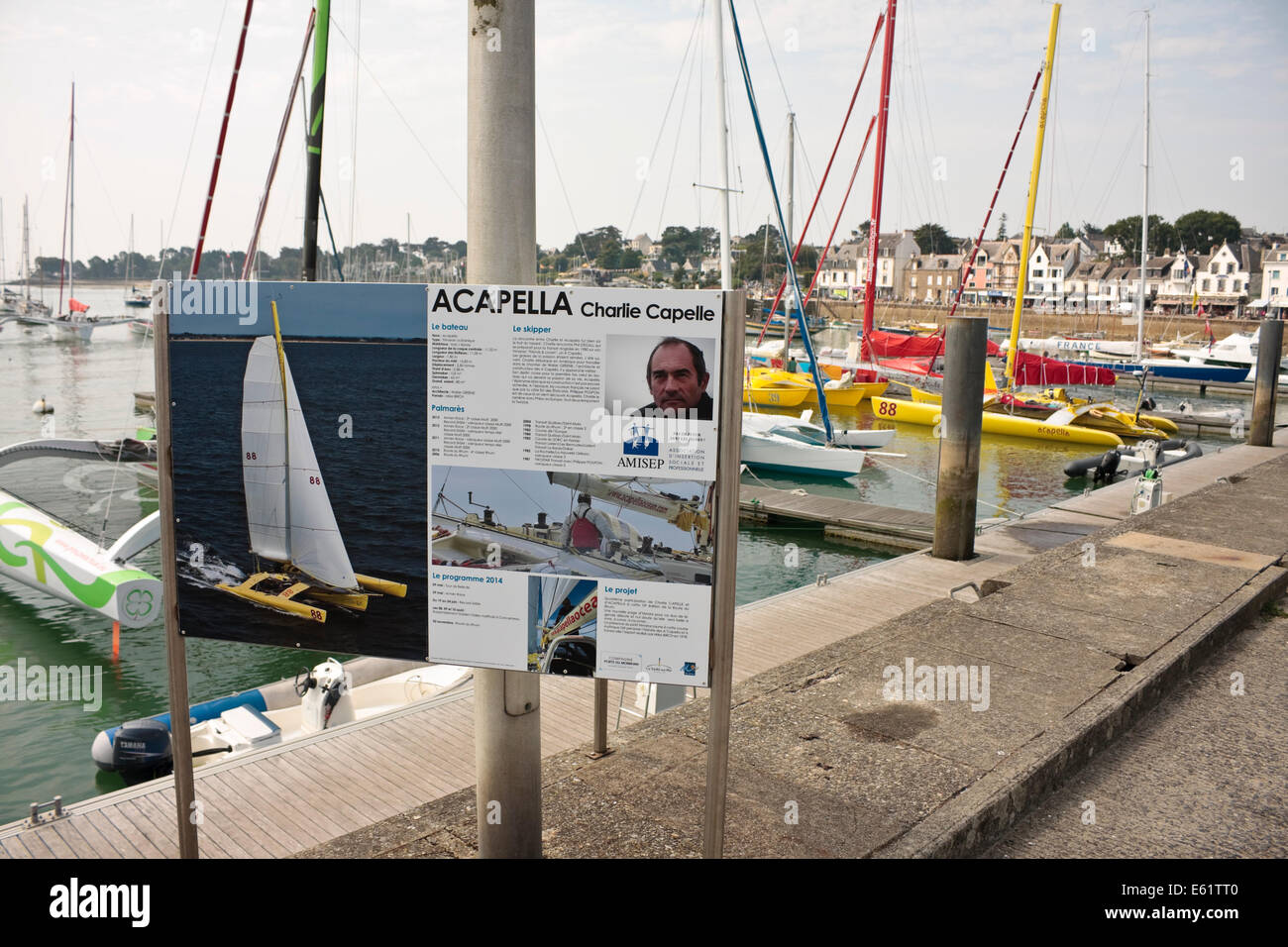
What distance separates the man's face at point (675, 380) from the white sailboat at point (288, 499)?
1.27 metres

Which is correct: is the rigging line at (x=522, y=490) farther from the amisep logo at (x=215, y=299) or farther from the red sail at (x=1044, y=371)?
the red sail at (x=1044, y=371)

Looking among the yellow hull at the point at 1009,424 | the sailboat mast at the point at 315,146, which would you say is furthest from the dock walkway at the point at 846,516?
the yellow hull at the point at 1009,424

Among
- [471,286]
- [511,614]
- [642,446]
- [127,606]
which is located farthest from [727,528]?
[127,606]

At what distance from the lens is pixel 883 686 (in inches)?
250

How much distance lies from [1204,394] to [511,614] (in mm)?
53577

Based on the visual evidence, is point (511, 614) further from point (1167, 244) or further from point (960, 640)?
point (1167, 244)

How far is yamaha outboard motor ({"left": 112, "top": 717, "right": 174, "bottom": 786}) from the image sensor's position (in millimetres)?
8383

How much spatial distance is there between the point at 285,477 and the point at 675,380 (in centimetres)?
161

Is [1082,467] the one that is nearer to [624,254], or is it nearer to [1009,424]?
[1009,424]

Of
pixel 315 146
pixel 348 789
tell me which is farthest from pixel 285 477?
pixel 315 146

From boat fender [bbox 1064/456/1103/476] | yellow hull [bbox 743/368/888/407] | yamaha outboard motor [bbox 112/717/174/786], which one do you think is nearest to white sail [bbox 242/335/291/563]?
yamaha outboard motor [bbox 112/717/174/786]

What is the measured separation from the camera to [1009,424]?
3288cm

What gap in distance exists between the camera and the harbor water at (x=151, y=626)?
968 cm

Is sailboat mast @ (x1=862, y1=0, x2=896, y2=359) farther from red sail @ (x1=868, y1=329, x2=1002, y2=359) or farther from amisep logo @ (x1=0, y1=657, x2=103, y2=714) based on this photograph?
amisep logo @ (x1=0, y1=657, x2=103, y2=714)
